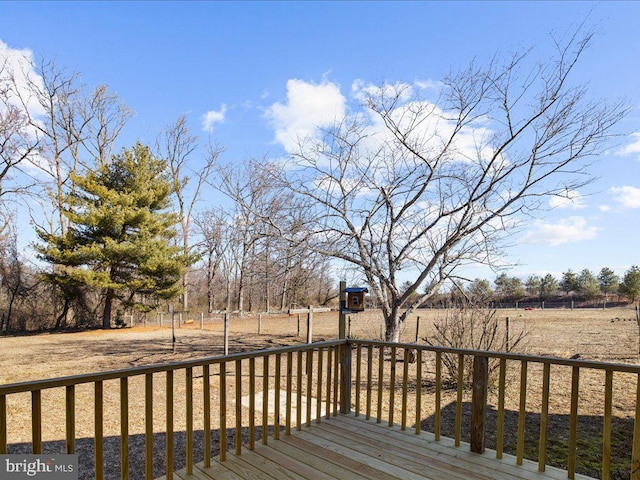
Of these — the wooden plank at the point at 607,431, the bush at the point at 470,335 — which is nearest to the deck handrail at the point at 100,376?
the wooden plank at the point at 607,431

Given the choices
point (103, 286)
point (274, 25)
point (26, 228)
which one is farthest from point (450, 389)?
point (26, 228)

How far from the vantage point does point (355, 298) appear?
14.2ft

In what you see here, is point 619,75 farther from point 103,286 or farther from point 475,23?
point 103,286

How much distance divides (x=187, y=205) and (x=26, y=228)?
7276 millimetres

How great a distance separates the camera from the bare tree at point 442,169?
634 cm

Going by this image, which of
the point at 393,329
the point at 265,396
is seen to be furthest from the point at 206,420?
the point at 393,329

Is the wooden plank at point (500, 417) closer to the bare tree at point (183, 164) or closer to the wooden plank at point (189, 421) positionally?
the wooden plank at point (189, 421)

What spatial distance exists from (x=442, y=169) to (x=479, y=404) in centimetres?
521

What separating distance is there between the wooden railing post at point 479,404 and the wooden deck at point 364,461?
0.09m

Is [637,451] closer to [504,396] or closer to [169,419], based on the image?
[504,396]

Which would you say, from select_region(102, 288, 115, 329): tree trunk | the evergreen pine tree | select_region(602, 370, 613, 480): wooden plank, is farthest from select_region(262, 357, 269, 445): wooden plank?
select_region(102, 288, 115, 329): tree trunk

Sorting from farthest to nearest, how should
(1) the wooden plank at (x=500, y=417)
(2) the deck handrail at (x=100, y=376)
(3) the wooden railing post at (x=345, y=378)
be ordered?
(3) the wooden railing post at (x=345, y=378) < (1) the wooden plank at (x=500, y=417) < (2) the deck handrail at (x=100, y=376)

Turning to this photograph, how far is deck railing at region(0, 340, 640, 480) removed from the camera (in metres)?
2.08

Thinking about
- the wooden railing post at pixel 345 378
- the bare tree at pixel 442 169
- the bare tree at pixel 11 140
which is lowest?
the wooden railing post at pixel 345 378
